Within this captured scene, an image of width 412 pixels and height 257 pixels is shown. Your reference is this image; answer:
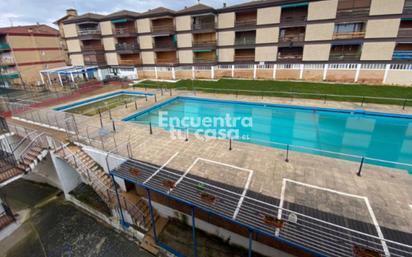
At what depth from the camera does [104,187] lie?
9258 millimetres

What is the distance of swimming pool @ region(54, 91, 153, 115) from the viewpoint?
61.6ft

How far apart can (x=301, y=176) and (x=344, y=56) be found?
2365cm

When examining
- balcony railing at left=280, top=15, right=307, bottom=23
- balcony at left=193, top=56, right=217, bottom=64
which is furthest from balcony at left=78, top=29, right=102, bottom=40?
balcony railing at left=280, top=15, right=307, bottom=23

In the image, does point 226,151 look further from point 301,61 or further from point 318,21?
point 318,21

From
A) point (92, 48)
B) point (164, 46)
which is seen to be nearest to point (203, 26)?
point (164, 46)

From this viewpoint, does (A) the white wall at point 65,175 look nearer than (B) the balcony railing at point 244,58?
Yes

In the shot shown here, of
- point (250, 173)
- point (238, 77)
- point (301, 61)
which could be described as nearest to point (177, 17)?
point (238, 77)

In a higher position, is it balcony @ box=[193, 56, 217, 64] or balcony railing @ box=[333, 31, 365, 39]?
balcony railing @ box=[333, 31, 365, 39]

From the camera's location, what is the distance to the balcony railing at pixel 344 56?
79.5 ft

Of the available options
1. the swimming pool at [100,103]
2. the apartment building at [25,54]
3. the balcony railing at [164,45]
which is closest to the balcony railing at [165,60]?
the balcony railing at [164,45]

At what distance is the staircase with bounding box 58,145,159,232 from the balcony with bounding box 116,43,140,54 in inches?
992

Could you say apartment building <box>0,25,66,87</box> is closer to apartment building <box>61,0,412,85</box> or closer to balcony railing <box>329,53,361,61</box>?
apartment building <box>61,0,412,85</box>

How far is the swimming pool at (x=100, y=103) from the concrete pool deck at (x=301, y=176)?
24.9 feet

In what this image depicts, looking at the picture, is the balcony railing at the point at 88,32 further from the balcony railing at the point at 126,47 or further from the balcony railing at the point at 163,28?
the balcony railing at the point at 163,28
